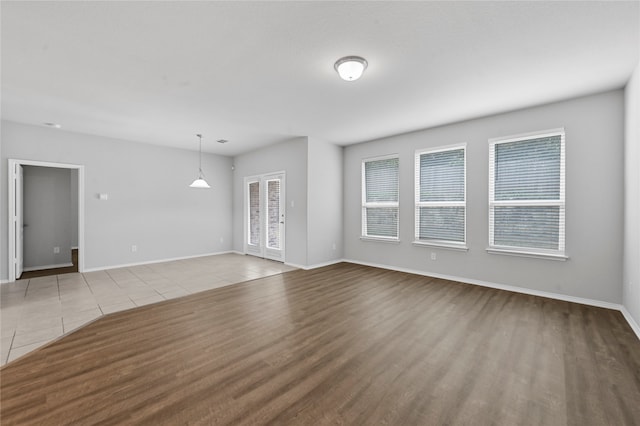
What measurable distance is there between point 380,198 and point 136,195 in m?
5.54

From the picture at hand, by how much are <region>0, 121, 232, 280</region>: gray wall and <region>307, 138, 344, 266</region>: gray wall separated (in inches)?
127

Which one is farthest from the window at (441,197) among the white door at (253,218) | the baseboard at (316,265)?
the white door at (253,218)

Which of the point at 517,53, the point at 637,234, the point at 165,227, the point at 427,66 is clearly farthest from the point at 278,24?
the point at 165,227

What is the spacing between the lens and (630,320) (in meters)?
3.01

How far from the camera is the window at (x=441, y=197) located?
4805 mm

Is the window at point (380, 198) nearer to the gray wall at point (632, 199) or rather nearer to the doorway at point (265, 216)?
the doorway at point (265, 216)

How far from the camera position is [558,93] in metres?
3.57

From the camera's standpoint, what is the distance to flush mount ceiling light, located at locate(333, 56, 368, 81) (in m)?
2.70

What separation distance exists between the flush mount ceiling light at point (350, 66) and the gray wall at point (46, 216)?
6.84m

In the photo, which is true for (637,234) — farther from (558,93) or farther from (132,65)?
(132,65)

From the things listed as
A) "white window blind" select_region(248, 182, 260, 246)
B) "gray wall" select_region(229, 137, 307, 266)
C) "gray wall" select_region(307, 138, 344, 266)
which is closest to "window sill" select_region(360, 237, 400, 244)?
"gray wall" select_region(307, 138, 344, 266)

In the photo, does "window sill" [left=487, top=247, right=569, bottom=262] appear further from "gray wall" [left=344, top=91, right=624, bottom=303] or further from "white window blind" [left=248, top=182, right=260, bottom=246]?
"white window blind" [left=248, top=182, right=260, bottom=246]

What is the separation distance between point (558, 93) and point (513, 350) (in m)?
3.34

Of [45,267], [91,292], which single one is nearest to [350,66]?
[91,292]
